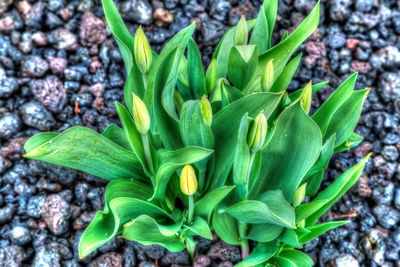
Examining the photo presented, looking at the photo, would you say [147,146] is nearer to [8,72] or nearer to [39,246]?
[39,246]

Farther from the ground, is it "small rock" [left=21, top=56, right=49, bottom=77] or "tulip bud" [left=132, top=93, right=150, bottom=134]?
"tulip bud" [left=132, top=93, right=150, bottom=134]

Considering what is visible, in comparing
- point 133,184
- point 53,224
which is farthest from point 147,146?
point 53,224

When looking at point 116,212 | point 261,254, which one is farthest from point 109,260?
point 261,254

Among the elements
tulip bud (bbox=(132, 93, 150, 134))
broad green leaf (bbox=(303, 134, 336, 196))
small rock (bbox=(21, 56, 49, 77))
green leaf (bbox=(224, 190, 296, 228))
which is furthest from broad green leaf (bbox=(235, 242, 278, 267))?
small rock (bbox=(21, 56, 49, 77))

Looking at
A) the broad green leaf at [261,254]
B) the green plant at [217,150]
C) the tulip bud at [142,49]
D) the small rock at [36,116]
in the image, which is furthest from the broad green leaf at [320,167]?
the small rock at [36,116]

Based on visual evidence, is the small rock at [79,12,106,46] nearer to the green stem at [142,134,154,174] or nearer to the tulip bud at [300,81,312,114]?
the green stem at [142,134,154,174]

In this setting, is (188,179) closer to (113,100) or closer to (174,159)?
(174,159)

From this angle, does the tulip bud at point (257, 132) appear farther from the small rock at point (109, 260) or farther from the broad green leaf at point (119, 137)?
the small rock at point (109, 260)
